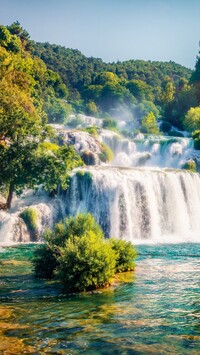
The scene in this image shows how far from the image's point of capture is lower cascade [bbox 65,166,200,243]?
114 feet

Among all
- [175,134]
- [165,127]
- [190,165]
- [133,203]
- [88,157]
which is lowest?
[133,203]

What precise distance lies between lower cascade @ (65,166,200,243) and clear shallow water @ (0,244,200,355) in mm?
17159

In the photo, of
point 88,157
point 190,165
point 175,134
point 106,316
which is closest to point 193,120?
point 175,134

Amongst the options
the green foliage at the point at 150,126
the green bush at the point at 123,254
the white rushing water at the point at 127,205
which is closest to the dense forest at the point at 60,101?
the green foliage at the point at 150,126

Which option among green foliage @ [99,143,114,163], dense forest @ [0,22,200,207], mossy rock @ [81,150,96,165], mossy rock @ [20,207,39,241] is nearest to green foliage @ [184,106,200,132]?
dense forest @ [0,22,200,207]

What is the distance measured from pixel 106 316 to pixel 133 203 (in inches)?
983

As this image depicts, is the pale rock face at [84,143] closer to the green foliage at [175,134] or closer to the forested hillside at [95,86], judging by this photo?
the forested hillside at [95,86]

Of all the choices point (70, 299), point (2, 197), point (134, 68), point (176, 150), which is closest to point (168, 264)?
point (70, 299)

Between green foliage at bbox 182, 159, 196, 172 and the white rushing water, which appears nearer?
the white rushing water

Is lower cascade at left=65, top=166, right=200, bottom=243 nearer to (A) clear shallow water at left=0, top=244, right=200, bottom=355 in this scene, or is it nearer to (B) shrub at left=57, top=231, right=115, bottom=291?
(A) clear shallow water at left=0, top=244, right=200, bottom=355

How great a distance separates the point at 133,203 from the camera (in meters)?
35.6

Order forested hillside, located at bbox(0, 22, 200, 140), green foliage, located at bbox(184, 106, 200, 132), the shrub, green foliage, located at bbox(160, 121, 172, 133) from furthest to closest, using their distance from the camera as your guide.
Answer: green foliage, located at bbox(160, 121, 172, 133) < green foliage, located at bbox(184, 106, 200, 132) < forested hillside, located at bbox(0, 22, 200, 140) < the shrub

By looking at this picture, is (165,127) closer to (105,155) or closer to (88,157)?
(105,155)

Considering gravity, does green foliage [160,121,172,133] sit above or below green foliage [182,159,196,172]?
above
